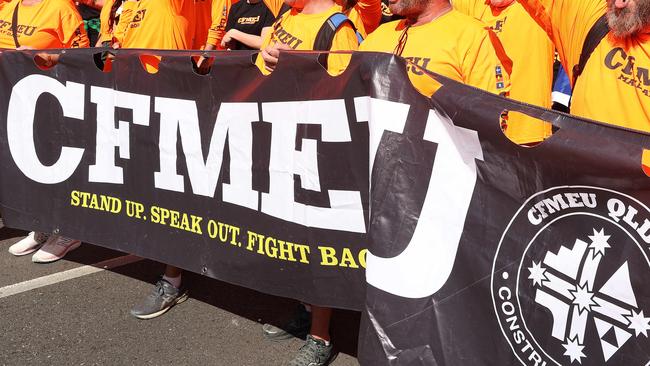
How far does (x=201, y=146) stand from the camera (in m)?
3.16

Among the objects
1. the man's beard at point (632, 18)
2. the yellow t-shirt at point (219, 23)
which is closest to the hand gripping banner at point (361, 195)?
the man's beard at point (632, 18)

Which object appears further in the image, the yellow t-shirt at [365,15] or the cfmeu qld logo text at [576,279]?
the yellow t-shirt at [365,15]

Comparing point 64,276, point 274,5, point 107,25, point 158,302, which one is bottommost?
point 64,276

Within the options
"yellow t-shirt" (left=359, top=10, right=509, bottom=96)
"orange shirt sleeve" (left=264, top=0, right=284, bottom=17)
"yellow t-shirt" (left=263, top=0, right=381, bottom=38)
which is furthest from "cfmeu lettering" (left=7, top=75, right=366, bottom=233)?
"orange shirt sleeve" (left=264, top=0, right=284, bottom=17)

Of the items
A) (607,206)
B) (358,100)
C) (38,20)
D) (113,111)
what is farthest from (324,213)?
(38,20)

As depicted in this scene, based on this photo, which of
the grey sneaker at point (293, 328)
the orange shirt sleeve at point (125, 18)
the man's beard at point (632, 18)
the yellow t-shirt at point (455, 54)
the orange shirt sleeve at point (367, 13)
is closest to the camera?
the man's beard at point (632, 18)

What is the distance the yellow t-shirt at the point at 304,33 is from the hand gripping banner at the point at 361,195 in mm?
439

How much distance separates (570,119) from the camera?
6.40 ft

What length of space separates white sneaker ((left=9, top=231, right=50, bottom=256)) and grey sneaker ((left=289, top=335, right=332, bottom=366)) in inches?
101

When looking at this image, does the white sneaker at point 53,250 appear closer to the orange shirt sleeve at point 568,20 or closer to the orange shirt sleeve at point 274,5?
the orange shirt sleeve at point 274,5

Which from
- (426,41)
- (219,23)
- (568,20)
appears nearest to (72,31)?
(219,23)

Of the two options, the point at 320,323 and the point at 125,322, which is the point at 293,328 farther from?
the point at 125,322

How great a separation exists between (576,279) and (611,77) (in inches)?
39.8

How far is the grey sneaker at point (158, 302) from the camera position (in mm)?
3748
